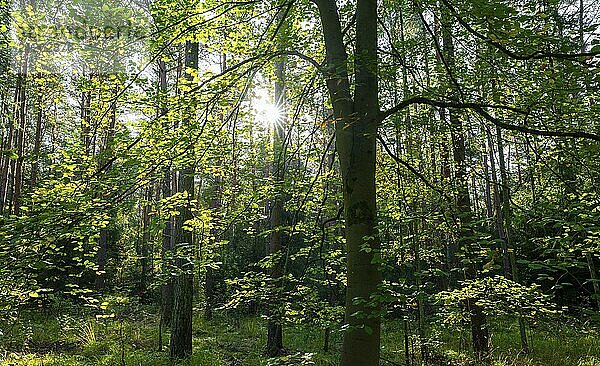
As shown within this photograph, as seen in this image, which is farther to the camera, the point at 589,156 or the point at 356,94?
the point at 356,94

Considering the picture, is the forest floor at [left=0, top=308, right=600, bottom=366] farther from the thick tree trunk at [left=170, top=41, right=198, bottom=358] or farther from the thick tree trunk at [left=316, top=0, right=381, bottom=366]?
the thick tree trunk at [left=316, top=0, right=381, bottom=366]

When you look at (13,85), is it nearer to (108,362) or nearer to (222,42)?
(108,362)

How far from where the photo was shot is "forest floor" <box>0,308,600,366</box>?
8.02 m

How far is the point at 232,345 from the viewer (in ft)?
34.5

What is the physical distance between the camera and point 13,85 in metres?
14.7

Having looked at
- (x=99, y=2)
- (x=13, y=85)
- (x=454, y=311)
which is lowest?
(x=454, y=311)

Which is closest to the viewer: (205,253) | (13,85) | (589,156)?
(589,156)

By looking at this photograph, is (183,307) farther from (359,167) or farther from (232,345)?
(359,167)

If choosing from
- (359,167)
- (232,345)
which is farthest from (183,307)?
(359,167)

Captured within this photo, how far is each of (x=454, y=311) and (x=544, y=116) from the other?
4831 mm

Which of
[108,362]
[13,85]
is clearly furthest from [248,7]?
[13,85]

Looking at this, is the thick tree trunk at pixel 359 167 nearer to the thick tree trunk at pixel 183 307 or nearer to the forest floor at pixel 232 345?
the forest floor at pixel 232 345

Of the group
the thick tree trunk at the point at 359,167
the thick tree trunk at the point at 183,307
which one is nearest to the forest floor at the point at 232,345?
the thick tree trunk at the point at 183,307

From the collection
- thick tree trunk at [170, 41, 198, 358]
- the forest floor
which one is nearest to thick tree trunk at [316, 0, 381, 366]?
the forest floor
